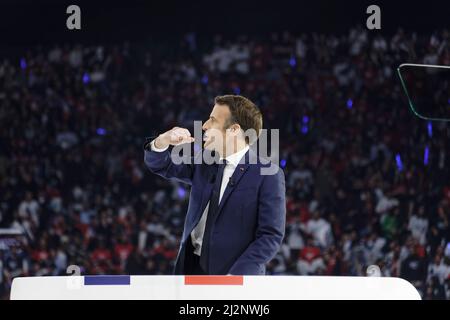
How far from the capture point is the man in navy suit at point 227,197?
1530mm

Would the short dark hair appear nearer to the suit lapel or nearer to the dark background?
the suit lapel

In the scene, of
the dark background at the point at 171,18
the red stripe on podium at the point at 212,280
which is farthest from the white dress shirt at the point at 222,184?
the dark background at the point at 171,18

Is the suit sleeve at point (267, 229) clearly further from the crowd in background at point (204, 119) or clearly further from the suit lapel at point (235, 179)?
the crowd in background at point (204, 119)

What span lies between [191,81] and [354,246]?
7.11 feet

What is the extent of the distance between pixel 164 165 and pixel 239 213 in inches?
7.8

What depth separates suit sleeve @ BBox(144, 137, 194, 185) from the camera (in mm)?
1578

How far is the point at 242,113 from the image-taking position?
161 cm

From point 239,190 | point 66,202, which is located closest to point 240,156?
point 239,190

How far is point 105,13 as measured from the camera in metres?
6.74

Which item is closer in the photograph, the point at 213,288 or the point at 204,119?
the point at 213,288

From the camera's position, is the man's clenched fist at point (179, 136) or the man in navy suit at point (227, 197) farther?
the man in navy suit at point (227, 197)

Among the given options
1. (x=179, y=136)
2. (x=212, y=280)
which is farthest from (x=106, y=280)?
(x=179, y=136)

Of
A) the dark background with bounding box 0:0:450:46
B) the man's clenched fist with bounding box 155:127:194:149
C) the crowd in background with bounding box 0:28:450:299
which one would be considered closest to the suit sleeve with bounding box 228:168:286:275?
the man's clenched fist with bounding box 155:127:194:149

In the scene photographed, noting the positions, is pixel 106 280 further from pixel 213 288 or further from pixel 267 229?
pixel 267 229
